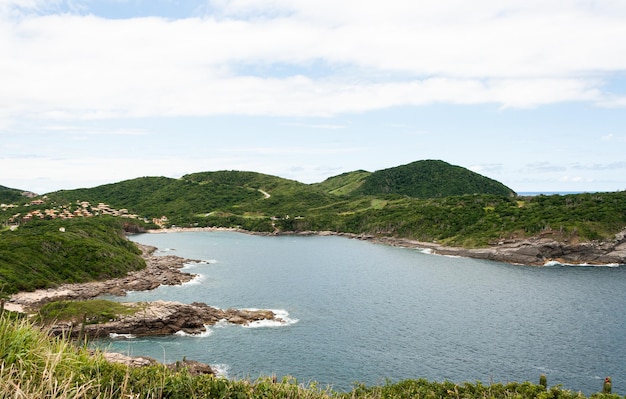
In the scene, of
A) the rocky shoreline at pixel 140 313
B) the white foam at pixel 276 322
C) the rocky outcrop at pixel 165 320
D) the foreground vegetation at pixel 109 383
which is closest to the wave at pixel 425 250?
the white foam at pixel 276 322

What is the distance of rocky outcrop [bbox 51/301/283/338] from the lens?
56.5 metres

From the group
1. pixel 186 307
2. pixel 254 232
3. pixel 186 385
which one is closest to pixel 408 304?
pixel 186 307

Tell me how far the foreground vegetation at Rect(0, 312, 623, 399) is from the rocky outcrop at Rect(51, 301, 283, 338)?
34.2m

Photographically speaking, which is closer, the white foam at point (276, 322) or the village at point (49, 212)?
the white foam at point (276, 322)

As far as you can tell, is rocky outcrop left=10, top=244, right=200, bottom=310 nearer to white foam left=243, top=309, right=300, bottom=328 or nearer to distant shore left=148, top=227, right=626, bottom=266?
white foam left=243, top=309, right=300, bottom=328

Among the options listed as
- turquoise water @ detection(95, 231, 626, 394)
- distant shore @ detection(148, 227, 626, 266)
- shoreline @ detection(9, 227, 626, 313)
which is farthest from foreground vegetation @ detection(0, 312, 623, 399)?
distant shore @ detection(148, 227, 626, 266)

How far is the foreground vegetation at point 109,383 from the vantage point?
11.3 m

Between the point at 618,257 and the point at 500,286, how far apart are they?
143ft

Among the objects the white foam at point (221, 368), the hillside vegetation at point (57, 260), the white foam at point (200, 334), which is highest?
the hillside vegetation at point (57, 260)

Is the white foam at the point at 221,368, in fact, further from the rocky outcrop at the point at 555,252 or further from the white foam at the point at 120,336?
the rocky outcrop at the point at 555,252

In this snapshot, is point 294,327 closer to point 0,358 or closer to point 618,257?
point 0,358

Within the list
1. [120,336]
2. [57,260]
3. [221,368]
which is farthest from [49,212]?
[221,368]

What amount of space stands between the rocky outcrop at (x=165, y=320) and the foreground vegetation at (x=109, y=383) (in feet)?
112

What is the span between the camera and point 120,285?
8069 cm
